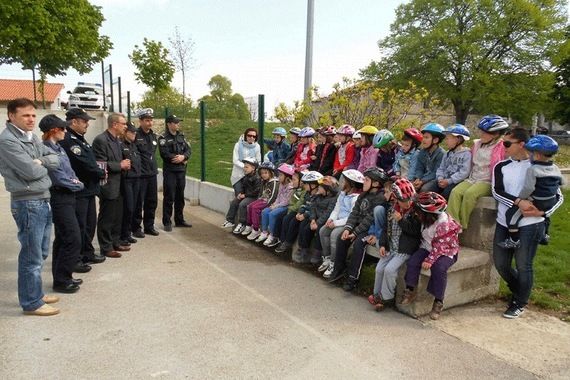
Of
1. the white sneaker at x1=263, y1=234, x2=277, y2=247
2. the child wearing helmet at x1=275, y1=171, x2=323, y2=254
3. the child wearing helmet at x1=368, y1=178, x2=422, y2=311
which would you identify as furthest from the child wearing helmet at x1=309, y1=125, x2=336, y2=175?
the child wearing helmet at x1=368, y1=178, x2=422, y2=311

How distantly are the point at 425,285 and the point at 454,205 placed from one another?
99 cm

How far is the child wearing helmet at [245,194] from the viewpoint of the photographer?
25.0 ft

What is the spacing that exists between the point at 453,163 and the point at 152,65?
1667 centimetres

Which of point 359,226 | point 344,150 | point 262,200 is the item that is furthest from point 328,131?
point 359,226

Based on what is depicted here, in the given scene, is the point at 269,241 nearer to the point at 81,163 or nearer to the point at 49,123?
the point at 81,163

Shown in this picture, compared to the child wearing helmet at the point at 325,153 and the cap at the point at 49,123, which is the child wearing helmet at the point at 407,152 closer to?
the child wearing helmet at the point at 325,153

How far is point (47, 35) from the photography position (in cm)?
2062

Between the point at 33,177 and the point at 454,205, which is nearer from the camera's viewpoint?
→ the point at 33,177

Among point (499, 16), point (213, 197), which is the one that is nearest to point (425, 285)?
point (213, 197)

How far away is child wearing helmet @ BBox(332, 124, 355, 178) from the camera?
666 centimetres

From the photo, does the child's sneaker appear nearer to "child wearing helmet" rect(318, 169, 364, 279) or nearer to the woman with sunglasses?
the woman with sunglasses

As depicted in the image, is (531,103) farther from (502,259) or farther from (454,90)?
(502,259)

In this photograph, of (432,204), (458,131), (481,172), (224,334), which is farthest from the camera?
(458,131)

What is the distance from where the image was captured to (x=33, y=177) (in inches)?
161
